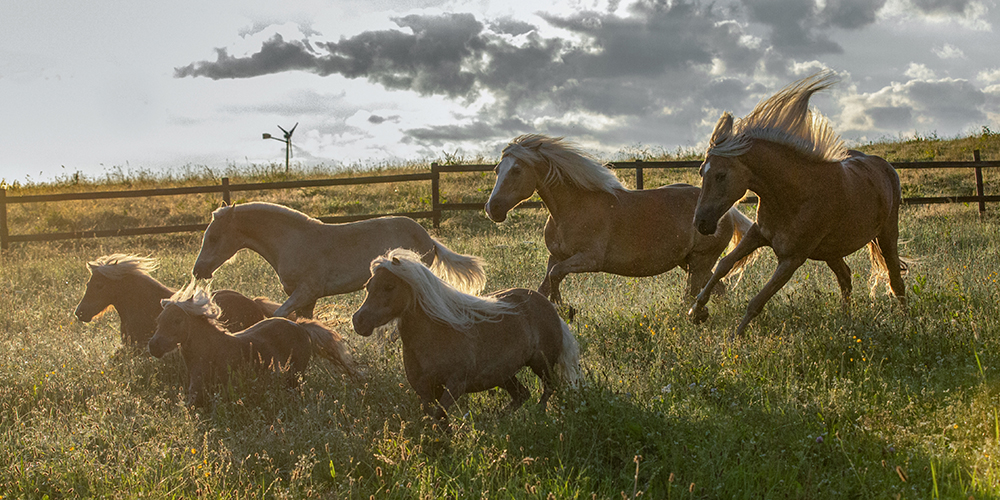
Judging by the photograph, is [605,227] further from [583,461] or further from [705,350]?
[583,461]

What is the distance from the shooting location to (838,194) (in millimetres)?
5414

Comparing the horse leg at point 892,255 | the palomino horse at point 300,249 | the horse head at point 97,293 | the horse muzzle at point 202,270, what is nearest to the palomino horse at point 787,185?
the horse leg at point 892,255

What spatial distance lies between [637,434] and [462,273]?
2.72 m

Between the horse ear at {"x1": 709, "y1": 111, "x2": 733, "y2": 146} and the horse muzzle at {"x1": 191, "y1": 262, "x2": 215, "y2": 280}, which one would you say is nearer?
the horse ear at {"x1": 709, "y1": 111, "x2": 733, "y2": 146}

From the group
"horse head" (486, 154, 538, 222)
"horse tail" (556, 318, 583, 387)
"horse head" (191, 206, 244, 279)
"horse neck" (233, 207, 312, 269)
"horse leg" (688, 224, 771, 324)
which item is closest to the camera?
"horse tail" (556, 318, 583, 387)

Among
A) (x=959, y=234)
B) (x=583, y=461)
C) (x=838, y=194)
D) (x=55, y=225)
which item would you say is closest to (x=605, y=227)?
(x=838, y=194)

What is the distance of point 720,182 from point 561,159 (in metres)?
1.62

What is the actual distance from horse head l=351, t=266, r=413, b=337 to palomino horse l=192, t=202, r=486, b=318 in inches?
92.7

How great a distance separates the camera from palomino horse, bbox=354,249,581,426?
3.78 m

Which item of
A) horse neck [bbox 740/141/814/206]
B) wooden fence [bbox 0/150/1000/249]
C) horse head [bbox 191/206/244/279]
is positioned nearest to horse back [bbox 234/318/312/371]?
horse head [bbox 191/206/244/279]

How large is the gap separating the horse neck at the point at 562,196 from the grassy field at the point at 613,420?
3.64 ft

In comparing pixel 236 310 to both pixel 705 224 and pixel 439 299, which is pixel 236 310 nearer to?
pixel 439 299

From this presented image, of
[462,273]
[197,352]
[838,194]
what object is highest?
[838,194]

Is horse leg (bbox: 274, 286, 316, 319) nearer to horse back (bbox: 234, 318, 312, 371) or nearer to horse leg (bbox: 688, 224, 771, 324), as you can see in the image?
horse back (bbox: 234, 318, 312, 371)
